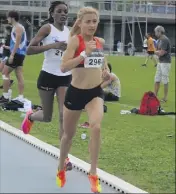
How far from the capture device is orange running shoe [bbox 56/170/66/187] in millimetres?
5207

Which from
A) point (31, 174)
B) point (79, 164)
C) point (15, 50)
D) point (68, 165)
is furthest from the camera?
point (15, 50)

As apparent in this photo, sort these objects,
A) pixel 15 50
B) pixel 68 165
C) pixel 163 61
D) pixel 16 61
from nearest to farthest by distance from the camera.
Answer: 1. pixel 68 165
2. pixel 15 50
3. pixel 16 61
4. pixel 163 61

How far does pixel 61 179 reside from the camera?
17.3 feet

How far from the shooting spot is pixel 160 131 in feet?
29.7

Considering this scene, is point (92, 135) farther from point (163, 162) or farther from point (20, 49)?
point (20, 49)

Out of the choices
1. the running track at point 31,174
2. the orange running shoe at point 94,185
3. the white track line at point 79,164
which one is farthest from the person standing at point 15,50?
the orange running shoe at point 94,185

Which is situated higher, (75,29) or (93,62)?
(75,29)

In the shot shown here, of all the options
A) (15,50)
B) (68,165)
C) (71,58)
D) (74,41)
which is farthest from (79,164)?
(15,50)

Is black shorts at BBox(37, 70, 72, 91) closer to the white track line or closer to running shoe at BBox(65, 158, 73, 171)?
the white track line

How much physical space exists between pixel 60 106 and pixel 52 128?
2.34 m

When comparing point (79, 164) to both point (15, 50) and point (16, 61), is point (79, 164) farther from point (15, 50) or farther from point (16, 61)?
point (16, 61)

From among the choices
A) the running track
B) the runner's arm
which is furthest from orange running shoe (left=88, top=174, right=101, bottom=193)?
the runner's arm

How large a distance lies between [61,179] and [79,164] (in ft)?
2.87

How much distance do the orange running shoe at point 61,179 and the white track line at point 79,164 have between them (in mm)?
438
